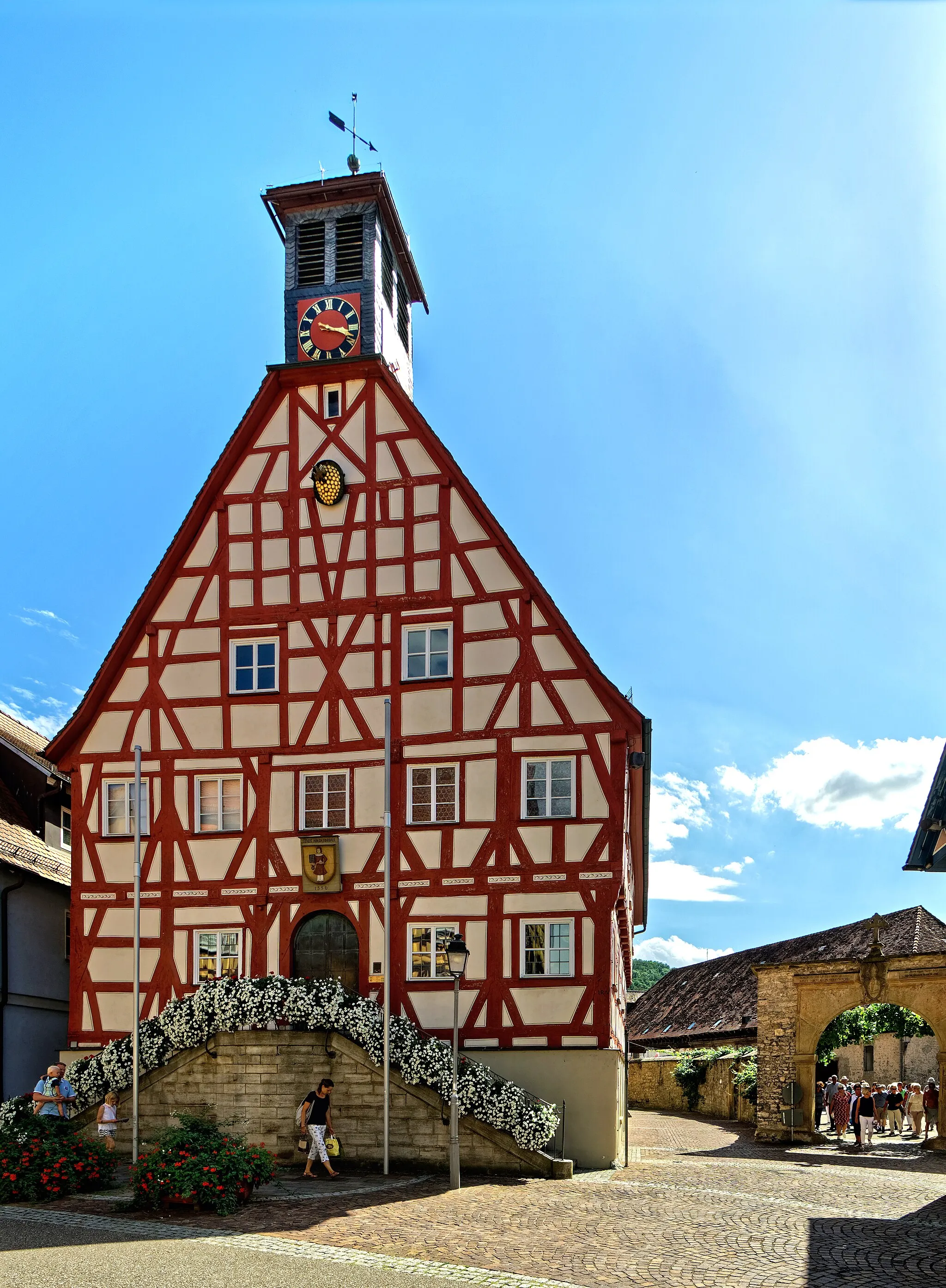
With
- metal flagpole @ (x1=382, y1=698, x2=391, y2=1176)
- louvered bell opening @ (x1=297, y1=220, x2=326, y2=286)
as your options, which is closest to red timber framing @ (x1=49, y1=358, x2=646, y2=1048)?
metal flagpole @ (x1=382, y1=698, x2=391, y2=1176)

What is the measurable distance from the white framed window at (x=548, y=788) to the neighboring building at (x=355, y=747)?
0.04 meters

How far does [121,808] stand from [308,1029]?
734 cm

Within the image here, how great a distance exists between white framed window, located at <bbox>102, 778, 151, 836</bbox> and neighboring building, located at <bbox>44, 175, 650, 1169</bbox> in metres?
0.05

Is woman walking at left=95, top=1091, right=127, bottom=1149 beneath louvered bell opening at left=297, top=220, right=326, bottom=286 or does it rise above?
beneath

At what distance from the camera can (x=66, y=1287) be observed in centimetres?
1103

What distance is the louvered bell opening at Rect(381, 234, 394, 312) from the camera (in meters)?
29.2

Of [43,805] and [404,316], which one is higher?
[404,316]

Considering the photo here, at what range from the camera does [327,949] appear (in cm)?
2491

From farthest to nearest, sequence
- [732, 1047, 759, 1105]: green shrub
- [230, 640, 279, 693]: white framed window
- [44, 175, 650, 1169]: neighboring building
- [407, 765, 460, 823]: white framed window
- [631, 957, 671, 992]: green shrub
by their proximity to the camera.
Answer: [631, 957, 671, 992]: green shrub
[732, 1047, 759, 1105]: green shrub
[230, 640, 279, 693]: white framed window
[407, 765, 460, 823]: white framed window
[44, 175, 650, 1169]: neighboring building

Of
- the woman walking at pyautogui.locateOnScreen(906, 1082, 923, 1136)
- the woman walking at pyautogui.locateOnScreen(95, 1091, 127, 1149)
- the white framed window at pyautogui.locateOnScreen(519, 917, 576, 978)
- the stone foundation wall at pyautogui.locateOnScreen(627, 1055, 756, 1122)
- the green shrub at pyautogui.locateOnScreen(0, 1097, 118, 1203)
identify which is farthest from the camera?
the stone foundation wall at pyautogui.locateOnScreen(627, 1055, 756, 1122)

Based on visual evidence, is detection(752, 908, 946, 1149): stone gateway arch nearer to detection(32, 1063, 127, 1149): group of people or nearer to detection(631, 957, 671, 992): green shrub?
detection(32, 1063, 127, 1149): group of people

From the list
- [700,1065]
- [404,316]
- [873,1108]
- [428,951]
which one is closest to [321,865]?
[428,951]

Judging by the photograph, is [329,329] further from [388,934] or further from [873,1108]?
[873,1108]

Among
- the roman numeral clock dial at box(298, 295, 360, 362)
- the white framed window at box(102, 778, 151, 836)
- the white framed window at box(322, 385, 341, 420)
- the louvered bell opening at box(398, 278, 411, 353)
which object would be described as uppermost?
the louvered bell opening at box(398, 278, 411, 353)
